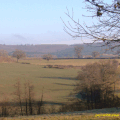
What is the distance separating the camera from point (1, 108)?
2127 centimetres

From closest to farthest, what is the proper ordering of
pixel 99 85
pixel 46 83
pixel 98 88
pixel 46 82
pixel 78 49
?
pixel 98 88, pixel 99 85, pixel 46 83, pixel 46 82, pixel 78 49

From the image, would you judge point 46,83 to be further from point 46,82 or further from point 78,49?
point 78,49

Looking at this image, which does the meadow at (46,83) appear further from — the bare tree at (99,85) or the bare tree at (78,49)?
the bare tree at (78,49)

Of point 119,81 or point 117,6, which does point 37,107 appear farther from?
point 117,6

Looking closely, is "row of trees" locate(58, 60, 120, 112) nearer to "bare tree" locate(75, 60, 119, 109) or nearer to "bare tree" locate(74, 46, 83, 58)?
"bare tree" locate(75, 60, 119, 109)

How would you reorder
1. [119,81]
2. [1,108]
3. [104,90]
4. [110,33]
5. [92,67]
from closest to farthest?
[110,33] < [1,108] < [104,90] < [119,81] < [92,67]

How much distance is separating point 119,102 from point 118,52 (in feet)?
56.1

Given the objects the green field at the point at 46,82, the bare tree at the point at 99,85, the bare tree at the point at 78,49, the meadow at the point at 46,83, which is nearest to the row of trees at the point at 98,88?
the bare tree at the point at 99,85

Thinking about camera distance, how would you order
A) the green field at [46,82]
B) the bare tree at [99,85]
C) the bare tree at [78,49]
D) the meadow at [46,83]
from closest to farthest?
the bare tree at [99,85], the meadow at [46,83], the green field at [46,82], the bare tree at [78,49]

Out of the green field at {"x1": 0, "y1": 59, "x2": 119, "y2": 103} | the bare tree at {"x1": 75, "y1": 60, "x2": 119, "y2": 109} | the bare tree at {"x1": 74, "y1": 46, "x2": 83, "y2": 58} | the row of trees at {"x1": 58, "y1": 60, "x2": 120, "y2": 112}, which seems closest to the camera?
the row of trees at {"x1": 58, "y1": 60, "x2": 120, "y2": 112}

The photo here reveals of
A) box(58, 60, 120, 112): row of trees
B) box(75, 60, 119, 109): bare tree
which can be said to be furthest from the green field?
box(75, 60, 119, 109): bare tree

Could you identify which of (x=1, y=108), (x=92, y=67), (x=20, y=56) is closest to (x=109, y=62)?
(x=92, y=67)

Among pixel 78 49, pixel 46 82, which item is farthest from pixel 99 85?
pixel 78 49

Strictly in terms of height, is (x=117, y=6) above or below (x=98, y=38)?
above
